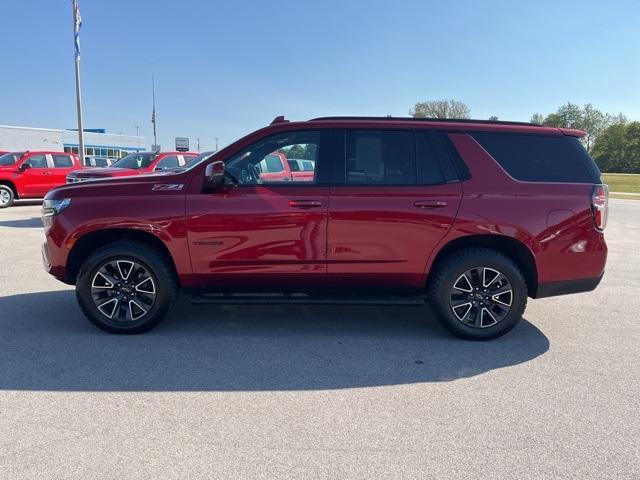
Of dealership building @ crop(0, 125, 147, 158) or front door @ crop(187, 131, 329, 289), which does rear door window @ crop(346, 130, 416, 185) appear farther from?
dealership building @ crop(0, 125, 147, 158)

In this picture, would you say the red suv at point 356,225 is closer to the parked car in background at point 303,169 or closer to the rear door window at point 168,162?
the parked car in background at point 303,169

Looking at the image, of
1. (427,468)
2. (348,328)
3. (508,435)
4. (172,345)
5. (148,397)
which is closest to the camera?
(427,468)

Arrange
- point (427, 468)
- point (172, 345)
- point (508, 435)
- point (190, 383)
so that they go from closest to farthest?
point (427, 468) < point (508, 435) < point (190, 383) < point (172, 345)

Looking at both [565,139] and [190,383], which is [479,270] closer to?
[565,139]

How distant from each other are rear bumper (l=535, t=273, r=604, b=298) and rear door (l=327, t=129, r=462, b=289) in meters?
1.06

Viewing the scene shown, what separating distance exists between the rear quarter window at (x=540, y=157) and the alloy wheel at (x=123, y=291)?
10.8ft

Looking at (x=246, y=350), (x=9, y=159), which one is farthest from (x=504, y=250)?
(x=9, y=159)

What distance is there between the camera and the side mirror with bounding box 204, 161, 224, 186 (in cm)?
384

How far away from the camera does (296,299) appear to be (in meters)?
4.15

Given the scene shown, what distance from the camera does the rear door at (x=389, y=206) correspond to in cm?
395

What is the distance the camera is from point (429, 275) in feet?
13.7

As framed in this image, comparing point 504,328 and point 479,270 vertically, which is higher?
point 479,270

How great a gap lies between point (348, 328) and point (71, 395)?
240 centimetres

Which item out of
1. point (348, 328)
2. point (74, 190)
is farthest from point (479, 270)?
point (74, 190)
